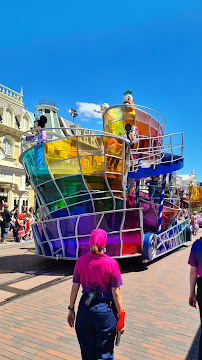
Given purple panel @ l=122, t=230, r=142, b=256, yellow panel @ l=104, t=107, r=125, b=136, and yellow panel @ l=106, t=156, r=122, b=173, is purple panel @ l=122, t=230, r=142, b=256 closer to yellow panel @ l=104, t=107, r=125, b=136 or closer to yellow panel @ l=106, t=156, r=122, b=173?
yellow panel @ l=106, t=156, r=122, b=173

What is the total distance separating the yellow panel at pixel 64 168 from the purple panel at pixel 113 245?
215 centimetres

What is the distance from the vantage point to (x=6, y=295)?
6.00 meters

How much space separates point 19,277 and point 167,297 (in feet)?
12.9

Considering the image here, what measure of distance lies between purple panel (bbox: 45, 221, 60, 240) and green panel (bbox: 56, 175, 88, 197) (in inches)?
37.0

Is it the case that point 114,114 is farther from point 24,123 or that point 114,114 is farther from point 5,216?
point 24,123

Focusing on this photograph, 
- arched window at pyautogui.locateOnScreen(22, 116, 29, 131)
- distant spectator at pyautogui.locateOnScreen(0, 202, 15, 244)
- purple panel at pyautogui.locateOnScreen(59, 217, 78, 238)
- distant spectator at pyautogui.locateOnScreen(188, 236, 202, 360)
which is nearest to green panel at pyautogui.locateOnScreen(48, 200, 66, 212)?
purple panel at pyautogui.locateOnScreen(59, 217, 78, 238)

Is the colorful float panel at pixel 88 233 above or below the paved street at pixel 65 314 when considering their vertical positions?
above

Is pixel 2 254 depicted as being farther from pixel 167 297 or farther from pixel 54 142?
pixel 167 297

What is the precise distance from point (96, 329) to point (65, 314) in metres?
2.78

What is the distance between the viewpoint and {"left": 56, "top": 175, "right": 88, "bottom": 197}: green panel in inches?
326

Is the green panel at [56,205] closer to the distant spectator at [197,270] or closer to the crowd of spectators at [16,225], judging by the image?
the crowd of spectators at [16,225]

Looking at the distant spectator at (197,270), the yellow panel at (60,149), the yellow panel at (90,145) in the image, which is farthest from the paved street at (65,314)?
the yellow panel at (90,145)

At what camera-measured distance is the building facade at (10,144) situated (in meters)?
25.9

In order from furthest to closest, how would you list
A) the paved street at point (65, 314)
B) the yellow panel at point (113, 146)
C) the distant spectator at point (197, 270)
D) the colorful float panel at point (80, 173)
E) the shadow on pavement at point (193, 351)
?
the yellow panel at point (113, 146) → the colorful float panel at point (80, 173) → the paved street at point (65, 314) → the shadow on pavement at point (193, 351) → the distant spectator at point (197, 270)
